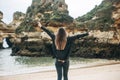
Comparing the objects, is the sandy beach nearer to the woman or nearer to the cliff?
the woman

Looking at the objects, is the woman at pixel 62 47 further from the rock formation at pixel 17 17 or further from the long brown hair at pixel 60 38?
the rock formation at pixel 17 17

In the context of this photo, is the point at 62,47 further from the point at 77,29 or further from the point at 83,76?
the point at 77,29

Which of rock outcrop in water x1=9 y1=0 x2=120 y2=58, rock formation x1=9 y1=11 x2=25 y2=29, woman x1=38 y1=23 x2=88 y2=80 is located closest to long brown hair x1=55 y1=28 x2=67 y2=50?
woman x1=38 y1=23 x2=88 y2=80

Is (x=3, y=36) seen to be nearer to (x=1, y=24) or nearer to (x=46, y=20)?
(x=1, y=24)

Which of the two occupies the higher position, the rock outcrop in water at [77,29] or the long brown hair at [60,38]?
the long brown hair at [60,38]

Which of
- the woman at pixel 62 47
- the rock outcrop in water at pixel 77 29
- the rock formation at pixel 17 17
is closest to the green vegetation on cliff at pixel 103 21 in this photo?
the rock outcrop in water at pixel 77 29

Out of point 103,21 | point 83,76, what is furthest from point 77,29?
point 83,76

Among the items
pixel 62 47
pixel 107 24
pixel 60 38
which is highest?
pixel 60 38

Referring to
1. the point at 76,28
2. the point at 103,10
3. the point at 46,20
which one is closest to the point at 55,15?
the point at 46,20

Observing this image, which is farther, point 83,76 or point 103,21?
point 103,21

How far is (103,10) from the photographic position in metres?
24.1

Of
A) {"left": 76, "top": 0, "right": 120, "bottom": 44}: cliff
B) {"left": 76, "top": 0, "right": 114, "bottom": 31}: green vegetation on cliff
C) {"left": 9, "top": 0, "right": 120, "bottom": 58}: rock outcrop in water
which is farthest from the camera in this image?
{"left": 76, "top": 0, "right": 114, "bottom": 31}: green vegetation on cliff

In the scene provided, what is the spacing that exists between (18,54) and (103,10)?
9903mm

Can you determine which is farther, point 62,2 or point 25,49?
point 62,2
